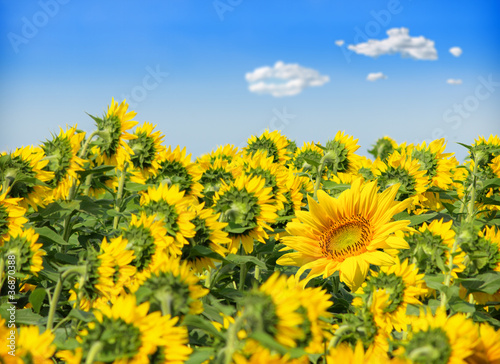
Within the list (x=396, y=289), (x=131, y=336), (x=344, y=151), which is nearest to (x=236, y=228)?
(x=396, y=289)

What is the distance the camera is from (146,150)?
Result: 3057mm

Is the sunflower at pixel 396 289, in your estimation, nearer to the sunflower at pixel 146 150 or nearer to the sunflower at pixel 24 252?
the sunflower at pixel 24 252

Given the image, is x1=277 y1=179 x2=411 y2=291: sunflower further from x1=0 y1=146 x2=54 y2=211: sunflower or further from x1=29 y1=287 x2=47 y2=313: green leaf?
x1=0 y1=146 x2=54 y2=211: sunflower

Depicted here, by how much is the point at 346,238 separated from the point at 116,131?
1362 millimetres

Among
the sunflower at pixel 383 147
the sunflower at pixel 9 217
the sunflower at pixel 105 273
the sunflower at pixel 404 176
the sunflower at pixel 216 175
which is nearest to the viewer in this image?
the sunflower at pixel 105 273

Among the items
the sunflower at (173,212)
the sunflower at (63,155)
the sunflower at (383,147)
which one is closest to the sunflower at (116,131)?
the sunflower at (63,155)

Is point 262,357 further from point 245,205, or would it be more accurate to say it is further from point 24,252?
point 245,205

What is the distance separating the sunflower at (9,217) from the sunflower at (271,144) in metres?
2.53

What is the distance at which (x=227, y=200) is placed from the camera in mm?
2545

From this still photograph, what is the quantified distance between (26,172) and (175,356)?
67.2 inches

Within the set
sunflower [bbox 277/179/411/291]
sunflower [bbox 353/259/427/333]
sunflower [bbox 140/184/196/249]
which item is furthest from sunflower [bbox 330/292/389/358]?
sunflower [bbox 140/184/196/249]

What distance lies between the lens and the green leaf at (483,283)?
2.38 m

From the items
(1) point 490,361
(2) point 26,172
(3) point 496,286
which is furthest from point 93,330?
(3) point 496,286

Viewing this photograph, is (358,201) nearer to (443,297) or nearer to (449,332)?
(443,297)
